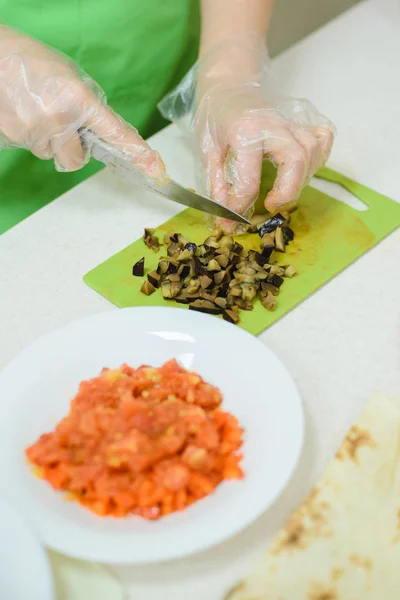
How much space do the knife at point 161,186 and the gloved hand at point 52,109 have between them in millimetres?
13

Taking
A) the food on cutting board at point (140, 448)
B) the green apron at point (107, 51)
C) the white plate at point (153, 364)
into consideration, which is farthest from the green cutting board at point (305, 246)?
the green apron at point (107, 51)

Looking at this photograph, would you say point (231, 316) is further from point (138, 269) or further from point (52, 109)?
point (52, 109)

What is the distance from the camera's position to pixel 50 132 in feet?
4.13

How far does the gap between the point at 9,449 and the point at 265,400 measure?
0.34 m

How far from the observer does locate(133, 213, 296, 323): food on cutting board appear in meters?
1.16

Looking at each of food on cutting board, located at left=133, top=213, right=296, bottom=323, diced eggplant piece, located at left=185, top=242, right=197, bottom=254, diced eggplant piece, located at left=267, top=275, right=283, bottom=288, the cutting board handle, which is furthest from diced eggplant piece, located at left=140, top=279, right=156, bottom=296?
the cutting board handle

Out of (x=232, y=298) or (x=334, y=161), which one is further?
(x=334, y=161)

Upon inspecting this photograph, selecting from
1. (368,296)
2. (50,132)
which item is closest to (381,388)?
(368,296)

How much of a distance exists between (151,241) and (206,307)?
0.22m

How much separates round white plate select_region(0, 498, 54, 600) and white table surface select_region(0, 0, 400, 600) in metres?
0.16

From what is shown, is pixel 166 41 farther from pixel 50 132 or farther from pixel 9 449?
pixel 9 449

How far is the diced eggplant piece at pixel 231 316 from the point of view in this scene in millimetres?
1129

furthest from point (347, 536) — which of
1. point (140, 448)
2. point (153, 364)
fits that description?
point (153, 364)

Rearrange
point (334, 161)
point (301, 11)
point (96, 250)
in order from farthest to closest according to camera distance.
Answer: point (301, 11) → point (334, 161) → point (96, 250)
